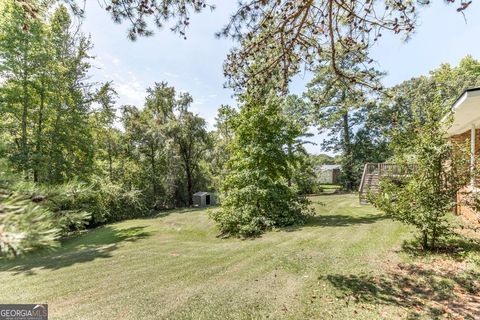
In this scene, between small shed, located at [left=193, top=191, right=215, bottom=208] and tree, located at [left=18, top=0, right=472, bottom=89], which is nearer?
tree, located at [left=18, top=0, right=472, bottom=89]

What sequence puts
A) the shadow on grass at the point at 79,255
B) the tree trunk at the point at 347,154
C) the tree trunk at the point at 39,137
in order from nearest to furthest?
the shadow on grass at the point at 79,255, the tree trunk at the point at 39,137, the tree trunk at the point at 347,154

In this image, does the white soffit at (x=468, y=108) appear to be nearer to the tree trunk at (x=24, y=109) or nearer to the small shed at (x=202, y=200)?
the tree trunk at (x=24, y=109)

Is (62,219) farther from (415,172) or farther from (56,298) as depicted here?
(415,172)

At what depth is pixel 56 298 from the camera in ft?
17.4

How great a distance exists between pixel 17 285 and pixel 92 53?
1608cm

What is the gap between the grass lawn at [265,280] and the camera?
406 cm

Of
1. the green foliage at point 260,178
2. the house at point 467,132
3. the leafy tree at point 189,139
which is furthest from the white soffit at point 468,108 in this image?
the leafy tree at point 189,139

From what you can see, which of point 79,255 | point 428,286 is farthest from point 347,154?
point 79,255

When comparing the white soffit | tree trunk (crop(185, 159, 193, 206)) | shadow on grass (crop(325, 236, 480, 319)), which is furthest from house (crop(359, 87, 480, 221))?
tree trunk (crop(185, 159, 193, 206))

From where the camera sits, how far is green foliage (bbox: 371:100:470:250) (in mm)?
5367

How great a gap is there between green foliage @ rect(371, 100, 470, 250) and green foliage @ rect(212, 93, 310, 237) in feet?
15.6

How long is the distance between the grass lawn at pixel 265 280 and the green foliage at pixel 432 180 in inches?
29.3

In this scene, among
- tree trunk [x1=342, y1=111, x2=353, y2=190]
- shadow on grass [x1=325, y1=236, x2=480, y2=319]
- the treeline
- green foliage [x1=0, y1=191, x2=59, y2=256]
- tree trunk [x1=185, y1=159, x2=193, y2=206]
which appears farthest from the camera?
tree trunk [x1=342, y1=111, x2=353, y2=190]

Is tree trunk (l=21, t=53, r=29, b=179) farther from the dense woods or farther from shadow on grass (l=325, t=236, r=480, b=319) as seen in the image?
shadow on grass (l=325, t=236, r=480, b=319)
